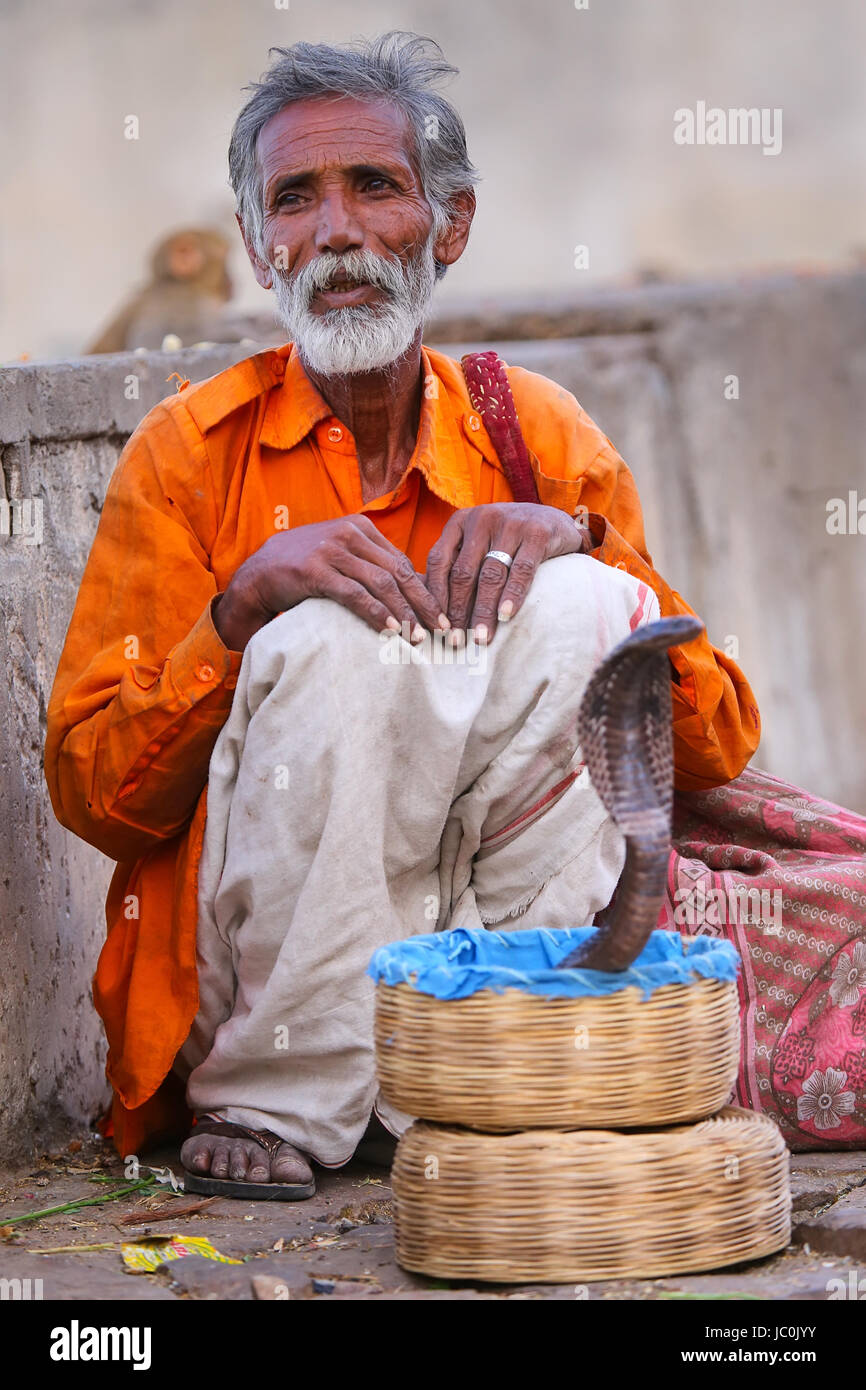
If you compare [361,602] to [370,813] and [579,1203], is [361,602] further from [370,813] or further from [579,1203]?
[579,1203]

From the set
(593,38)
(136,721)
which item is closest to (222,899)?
(136,721)

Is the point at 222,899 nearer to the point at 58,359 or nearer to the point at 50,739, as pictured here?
the point at 50,739

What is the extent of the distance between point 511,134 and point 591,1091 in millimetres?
9649

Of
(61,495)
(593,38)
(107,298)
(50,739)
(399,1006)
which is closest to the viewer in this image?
(399,1006)

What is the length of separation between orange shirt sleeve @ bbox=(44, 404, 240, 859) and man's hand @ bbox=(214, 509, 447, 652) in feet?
0.24

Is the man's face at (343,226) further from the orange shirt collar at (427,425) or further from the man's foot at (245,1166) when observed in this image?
the man's foot at (245,1166)

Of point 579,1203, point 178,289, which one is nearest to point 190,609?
point 579,1203

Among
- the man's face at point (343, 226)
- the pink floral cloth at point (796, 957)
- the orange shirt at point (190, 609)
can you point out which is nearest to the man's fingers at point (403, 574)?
the orange shirt at point (190, 609)

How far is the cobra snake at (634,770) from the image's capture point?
243 cm

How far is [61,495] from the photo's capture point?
13.4 feet

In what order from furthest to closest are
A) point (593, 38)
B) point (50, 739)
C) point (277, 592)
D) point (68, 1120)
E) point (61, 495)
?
point (593, 38) < point (61, 495) < point (68, 1120) < point (50, 739) < point (277, 592)

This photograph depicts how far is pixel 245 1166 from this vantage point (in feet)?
10.5

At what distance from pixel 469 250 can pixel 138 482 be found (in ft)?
25.5

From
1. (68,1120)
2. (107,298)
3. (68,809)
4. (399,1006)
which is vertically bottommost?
(68,1120)
